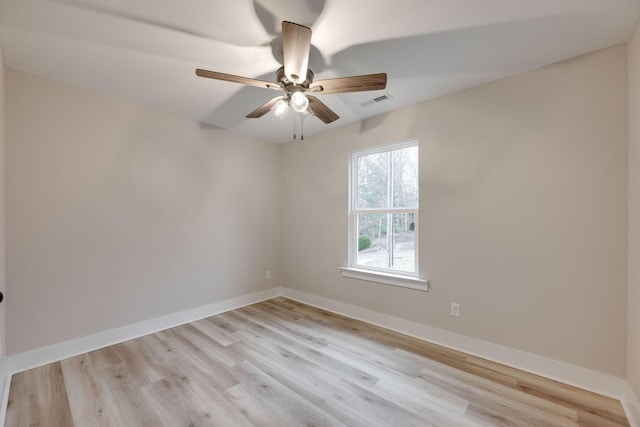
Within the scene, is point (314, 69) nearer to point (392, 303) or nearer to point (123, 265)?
point (392, 303)

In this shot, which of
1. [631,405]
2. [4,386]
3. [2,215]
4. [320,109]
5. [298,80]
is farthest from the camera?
[320,109]

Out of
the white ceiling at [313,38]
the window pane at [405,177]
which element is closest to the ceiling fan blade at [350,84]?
the white ceiling at [313,38]

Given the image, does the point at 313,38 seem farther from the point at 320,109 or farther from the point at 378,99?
the point at 378,99

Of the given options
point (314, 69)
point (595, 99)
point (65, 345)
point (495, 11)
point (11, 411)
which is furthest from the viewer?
point (65, 345)

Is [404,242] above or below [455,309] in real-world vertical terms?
above

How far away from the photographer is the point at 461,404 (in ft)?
6.00

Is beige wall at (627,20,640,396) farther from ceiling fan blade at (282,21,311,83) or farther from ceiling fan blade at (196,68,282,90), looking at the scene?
ceiling fan blade at (196,68,282,90)

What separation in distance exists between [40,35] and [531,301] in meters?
4.15

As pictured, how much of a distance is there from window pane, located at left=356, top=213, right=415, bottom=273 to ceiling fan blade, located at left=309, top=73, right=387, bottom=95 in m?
1.63

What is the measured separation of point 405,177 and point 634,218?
1.76 meters

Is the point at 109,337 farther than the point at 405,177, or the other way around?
the point at 405,177

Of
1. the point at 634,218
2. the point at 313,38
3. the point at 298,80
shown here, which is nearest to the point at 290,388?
the point at 298,80

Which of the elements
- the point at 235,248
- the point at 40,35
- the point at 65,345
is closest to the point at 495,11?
the point at 40,35

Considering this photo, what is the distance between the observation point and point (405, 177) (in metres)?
3.07
